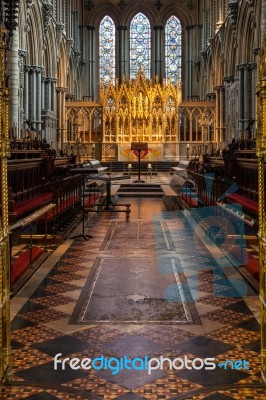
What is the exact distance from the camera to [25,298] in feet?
19.5

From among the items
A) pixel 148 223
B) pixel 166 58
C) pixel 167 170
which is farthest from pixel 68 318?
pixel 166 58

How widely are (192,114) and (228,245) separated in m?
22.9

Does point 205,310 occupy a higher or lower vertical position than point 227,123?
lower

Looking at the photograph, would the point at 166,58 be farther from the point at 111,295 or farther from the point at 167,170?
the point at 111,295

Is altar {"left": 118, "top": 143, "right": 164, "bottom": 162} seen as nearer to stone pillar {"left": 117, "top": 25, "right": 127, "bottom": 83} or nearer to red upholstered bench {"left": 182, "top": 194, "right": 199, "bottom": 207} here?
stone pillar {"left": 117, "top": 25, "right": 127, "bottom": 83}

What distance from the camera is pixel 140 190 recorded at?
19.8m

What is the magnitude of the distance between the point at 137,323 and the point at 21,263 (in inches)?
107

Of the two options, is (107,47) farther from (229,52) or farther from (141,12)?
(229,52)

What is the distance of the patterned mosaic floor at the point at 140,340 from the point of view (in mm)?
3689

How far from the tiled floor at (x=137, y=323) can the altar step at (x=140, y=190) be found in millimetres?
9974

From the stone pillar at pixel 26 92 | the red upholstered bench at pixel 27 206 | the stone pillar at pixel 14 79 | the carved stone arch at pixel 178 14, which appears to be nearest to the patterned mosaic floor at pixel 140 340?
the red upholstered bench at pixel 27 206

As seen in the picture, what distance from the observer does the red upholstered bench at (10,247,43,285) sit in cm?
668

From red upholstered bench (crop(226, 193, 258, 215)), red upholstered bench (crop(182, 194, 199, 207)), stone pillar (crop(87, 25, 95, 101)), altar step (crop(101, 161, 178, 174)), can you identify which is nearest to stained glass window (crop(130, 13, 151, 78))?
stone pillar (crop(87, 25, 95, 101))

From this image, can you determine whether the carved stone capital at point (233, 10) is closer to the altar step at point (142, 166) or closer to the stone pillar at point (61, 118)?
the altar step at point (142, 166)
